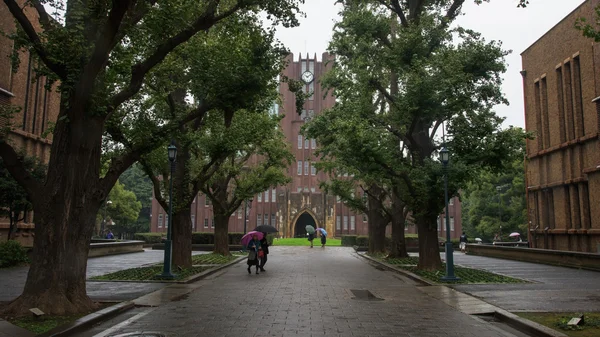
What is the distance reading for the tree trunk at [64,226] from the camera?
28.8 ft

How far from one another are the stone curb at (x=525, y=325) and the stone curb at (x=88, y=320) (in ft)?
23.6

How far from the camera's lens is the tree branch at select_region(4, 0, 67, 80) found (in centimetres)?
895

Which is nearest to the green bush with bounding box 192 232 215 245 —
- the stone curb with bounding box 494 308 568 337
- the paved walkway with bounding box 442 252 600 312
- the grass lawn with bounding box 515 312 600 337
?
the paved walkway with bounding box 442 252 600 312

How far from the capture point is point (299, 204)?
6550cm

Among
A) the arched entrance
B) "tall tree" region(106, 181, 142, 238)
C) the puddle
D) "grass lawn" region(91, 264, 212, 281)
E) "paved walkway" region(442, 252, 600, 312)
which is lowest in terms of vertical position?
the puddle

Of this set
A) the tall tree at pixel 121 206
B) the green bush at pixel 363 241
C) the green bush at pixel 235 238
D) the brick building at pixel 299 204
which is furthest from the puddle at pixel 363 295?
the brick building at pixel 299 204

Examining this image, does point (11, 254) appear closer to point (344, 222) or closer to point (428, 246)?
point (428, 246)

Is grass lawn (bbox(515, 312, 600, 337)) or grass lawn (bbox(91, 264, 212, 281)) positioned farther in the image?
grass lawn (bbox(91, 264, 212, 281))

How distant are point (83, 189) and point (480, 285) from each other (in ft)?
35.2

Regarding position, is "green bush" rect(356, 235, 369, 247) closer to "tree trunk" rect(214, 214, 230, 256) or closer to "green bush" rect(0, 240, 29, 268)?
"tree trunk" rect(214, 214, 230, 256)

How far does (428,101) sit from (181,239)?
10329 millimetres

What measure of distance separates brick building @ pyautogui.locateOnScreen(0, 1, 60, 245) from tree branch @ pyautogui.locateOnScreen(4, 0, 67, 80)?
54.8ft

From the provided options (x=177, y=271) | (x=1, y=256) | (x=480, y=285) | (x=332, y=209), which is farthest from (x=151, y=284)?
(x=332, y=209)

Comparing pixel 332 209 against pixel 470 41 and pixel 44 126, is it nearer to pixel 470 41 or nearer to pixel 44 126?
pixel 44 126
